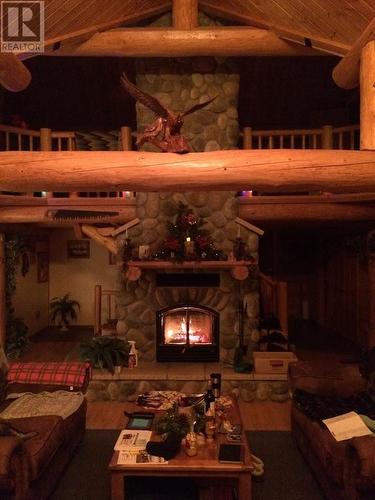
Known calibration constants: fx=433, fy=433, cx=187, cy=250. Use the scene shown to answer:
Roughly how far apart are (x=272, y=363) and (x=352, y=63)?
343 centimetres

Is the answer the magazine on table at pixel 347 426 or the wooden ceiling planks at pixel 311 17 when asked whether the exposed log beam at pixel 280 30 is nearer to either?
the wooden ceiling planks at pixel 311 17

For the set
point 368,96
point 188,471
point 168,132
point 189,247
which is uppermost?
point 368,96

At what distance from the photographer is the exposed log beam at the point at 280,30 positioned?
4211 mm

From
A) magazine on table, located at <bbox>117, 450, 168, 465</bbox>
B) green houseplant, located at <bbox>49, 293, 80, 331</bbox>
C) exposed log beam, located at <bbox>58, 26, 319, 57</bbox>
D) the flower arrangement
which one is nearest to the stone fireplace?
the flower arrangement

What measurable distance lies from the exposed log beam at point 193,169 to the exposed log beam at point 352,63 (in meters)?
0.86

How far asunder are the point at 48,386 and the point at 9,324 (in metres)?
3.18

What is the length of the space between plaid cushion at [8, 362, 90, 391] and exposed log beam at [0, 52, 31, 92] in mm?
2706

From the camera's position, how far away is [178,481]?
3.40 m

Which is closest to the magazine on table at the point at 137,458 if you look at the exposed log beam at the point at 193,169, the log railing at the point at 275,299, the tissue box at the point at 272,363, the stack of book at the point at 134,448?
the stack of book at the point at 134,448

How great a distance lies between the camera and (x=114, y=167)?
3.54 m

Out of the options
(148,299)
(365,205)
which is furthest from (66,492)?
(365,205)

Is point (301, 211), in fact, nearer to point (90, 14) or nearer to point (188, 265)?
point (188, 265)

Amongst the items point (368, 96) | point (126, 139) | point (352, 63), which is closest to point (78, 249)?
point (126, 139)

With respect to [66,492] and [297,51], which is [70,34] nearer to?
[297,51]
